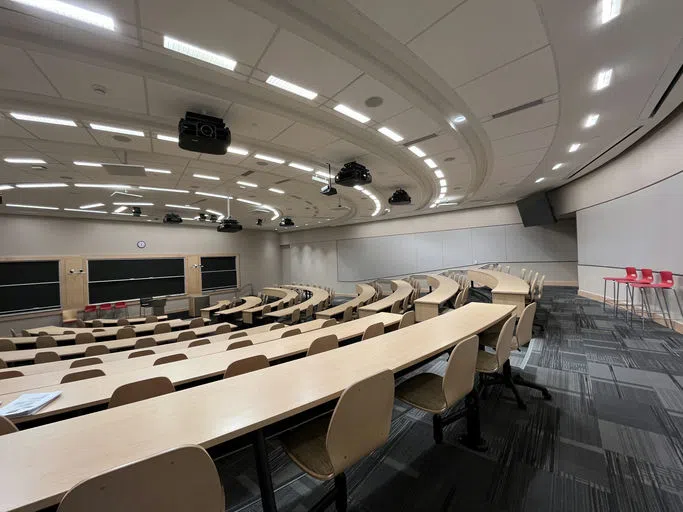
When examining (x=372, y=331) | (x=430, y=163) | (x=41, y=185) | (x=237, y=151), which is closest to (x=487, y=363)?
(x=372, y=331)

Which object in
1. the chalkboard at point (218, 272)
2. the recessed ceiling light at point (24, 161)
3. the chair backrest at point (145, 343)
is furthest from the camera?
the chalkboard at point (218, 272)

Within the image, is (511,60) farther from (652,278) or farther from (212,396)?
(652,278)

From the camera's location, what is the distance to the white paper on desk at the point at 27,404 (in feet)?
5.12

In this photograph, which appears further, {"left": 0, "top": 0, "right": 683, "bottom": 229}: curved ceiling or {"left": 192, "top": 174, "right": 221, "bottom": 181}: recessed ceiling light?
{"left": 192, "top": 174, "right": 221, "bottom": 181}: recessed ceiling light

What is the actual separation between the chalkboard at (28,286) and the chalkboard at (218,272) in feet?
17.2

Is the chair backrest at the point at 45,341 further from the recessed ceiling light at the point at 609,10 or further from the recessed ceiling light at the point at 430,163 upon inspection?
the recessed ceiling light at the point at 609,10

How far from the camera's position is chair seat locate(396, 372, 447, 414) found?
1936 mm

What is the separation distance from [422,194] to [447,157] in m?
3.30

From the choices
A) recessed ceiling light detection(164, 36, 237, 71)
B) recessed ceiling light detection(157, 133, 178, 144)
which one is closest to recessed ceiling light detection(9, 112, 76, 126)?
recessed ceiling light detection(157, 133, 178, 144)

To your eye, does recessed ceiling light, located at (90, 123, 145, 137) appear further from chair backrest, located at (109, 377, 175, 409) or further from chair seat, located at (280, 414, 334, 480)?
chair seat, located at (280, 414, 334, 480)

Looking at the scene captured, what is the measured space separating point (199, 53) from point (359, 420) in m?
3.30

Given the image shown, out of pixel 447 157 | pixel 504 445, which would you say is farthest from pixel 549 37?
pixel 504 445

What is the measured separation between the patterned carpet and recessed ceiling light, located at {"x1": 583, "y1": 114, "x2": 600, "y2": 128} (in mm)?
3642

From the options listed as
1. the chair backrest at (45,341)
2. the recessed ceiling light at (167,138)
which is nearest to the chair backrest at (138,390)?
the recessed ceiling light at (167,138)
